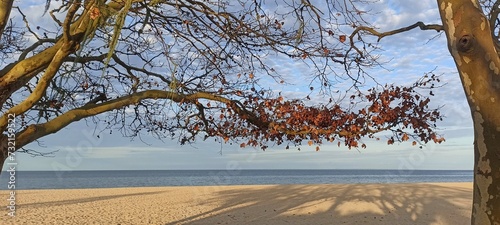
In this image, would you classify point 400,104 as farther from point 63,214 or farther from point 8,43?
point 63,214

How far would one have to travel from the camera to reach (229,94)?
6141mm

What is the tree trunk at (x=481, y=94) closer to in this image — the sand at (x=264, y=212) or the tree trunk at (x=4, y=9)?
the tree trunk at (x=4, y=9)

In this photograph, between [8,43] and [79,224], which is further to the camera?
[79,224]

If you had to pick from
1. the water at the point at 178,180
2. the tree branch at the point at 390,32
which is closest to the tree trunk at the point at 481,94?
the tree branch at the point at 390,32

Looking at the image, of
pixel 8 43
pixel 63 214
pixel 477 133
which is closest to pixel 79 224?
pixel 63 214

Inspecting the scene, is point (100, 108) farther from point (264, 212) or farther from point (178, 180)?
point (178, 180)

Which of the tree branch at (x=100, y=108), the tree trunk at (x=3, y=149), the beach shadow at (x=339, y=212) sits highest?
the tree branch at (x=100, y=108)

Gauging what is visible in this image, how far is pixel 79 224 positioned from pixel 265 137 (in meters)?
14.1

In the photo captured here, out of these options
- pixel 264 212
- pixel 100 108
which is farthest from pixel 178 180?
pixel 100 108

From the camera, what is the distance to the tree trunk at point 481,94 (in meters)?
3.51

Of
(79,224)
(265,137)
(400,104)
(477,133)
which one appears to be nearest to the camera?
(477,133)

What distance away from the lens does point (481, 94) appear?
11.7 ft

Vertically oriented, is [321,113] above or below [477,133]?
above

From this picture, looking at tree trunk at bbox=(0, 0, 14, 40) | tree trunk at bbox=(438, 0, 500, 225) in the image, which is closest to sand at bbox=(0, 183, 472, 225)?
tree trunk at bbox=(0, 0, 14, 40)
